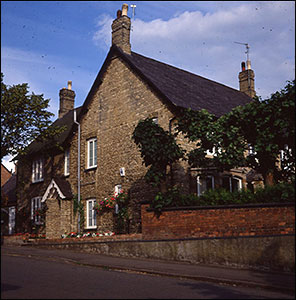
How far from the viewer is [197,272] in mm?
11680

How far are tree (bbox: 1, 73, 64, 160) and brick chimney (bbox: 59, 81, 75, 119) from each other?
10.00 m

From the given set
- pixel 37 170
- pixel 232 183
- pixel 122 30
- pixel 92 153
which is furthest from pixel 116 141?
pixel 37 170

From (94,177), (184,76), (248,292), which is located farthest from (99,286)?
(184,76)

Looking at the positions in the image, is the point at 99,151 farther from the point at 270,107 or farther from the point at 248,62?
the point at 248,62

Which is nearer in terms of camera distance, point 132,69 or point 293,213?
point 293,213

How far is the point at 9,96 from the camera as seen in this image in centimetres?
2230

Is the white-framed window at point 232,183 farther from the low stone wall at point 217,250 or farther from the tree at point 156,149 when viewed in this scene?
the low stone wall at point 217,250

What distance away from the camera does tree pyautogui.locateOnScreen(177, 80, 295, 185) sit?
15.2m

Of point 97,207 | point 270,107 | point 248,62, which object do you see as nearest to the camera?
point 270,107

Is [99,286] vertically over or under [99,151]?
under

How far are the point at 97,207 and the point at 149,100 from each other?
21.6 ft

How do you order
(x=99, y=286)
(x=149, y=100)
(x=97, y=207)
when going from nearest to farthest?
Answer: (x=99, y=286) → (x=149, y=100) → (x=97, y=207)

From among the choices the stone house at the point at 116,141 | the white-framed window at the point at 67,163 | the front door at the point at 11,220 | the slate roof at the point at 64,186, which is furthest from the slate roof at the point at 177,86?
the front door at the point at 11,220

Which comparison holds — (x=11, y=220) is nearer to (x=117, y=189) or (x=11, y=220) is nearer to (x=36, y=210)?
(x=36, y=210)
